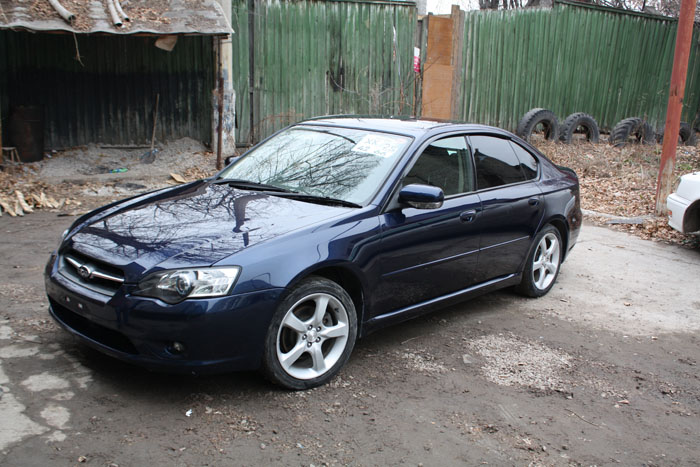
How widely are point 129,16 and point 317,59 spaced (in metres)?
3.89

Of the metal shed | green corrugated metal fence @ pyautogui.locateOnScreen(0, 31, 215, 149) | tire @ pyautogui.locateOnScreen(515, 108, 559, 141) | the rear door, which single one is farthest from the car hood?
tire @ pyautogui.locateOnScreen(515, 108, 559, 141)

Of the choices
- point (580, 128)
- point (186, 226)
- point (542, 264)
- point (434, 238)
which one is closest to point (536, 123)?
point (580, 128)

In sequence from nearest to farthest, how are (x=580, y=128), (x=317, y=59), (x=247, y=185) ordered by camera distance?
1. (x=247, y=185)
2. (x=317, y=59)
3. (x=580, y=128)

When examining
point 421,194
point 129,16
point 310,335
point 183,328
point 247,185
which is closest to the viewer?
point 183,328

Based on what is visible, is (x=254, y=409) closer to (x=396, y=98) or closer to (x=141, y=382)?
(x=141, y=382)

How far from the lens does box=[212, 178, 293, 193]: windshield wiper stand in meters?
4.62

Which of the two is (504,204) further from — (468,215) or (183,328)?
(183,328)

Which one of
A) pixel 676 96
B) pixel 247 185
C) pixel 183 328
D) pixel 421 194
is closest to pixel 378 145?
pixel 421 194

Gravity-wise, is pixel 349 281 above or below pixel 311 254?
below

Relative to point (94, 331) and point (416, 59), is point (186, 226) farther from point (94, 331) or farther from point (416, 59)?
point (416, 59)

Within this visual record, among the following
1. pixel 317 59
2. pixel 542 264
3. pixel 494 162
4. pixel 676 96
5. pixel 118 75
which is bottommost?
pixel 542 264

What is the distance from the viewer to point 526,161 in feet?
19.4

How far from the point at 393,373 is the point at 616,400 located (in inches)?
55.7

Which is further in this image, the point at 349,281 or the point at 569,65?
the point at 569,65
